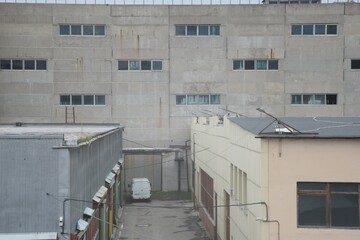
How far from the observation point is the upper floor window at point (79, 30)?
41.2 m

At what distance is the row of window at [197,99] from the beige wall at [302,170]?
27148mm

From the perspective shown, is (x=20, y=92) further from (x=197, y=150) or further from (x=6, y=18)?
(x=197, y=150)

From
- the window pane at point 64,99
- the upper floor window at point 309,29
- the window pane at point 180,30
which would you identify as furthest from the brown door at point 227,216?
the upper floor window at point 309,29

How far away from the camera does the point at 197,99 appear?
42000 millimetres

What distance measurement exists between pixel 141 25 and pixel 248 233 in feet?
88.6

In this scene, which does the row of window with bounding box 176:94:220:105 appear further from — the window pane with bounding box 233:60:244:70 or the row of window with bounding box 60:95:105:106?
the row of window with bounding box 60:95:105:106

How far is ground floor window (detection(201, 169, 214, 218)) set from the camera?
28009mm

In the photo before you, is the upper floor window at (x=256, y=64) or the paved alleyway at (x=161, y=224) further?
the upper floor window at (x=256, y=64)

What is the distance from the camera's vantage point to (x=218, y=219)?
2486 centimetres

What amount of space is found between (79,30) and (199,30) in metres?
8.63

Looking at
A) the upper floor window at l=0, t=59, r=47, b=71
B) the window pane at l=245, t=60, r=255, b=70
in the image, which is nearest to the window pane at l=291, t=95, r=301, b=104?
the window pane at l=245, t=60, r=255, b=70

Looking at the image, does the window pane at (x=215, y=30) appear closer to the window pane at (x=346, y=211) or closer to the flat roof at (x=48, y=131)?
the flat roof at (x=48, y=131)

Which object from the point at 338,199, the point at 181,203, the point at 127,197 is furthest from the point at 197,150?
the point at 338,199

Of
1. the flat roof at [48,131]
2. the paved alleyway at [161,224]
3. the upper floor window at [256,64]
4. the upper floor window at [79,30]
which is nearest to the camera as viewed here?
the flat roof at [48,131]
